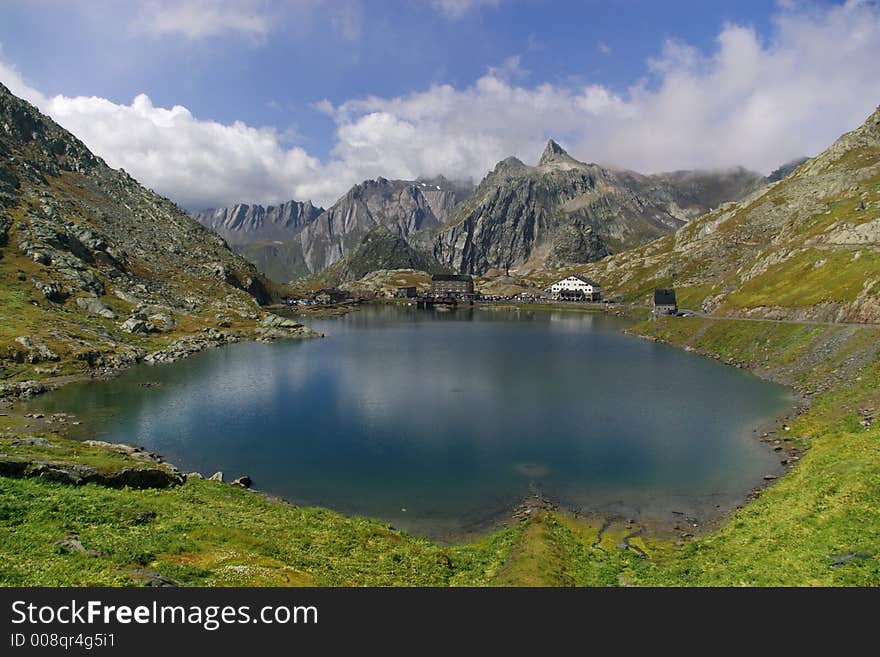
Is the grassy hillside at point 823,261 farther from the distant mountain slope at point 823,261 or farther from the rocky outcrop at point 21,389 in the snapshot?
the rocky outcrop at point 21,389

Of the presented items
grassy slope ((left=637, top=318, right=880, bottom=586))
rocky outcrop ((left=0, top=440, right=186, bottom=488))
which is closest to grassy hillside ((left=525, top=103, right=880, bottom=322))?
grassy slope ((left=637, top=318, right=880, bottom=586))

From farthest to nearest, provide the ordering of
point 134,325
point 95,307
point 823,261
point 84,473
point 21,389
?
point 95,307, point 134,325, point 823,261, point 21,389, point 84,473

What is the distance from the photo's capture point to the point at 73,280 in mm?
126938

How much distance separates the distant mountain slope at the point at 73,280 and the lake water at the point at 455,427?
15.9 metres

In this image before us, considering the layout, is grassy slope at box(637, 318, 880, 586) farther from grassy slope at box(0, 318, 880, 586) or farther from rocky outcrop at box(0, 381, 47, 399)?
rocky outcrop at box(0, 381, 47, 399)

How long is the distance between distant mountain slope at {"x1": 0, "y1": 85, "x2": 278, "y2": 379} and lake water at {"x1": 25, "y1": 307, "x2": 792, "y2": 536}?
15920 millimetres

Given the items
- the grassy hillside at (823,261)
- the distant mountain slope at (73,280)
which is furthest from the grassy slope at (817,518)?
the distant mountain slope at (73,280)

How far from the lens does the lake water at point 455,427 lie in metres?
41.7

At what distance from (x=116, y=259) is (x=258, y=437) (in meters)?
140

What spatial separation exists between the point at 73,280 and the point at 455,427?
12218 cm

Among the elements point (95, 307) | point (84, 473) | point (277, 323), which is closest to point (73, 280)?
point (95, 307)

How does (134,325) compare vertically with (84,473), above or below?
above

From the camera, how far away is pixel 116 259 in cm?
16075

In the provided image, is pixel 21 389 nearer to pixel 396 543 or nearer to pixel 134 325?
pixel 134 325
